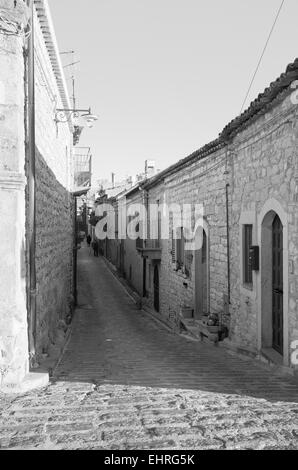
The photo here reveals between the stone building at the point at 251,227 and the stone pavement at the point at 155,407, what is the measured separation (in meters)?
0.78

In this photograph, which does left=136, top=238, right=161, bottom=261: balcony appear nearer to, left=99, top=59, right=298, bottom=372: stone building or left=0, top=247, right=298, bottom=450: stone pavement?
left=99, top=59, right=298, bottom=372: stone building

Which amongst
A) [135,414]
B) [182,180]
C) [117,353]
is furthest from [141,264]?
[135,414]

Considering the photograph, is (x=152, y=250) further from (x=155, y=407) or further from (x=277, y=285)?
(x=155, y=407)

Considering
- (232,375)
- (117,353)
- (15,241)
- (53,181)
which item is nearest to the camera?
(15,241)

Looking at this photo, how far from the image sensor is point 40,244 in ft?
23.2

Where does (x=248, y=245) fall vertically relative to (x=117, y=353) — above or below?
above

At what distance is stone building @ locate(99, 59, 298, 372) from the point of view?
227 inches

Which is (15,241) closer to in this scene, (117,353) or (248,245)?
(117,353)

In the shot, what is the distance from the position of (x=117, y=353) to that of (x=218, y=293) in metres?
2.73

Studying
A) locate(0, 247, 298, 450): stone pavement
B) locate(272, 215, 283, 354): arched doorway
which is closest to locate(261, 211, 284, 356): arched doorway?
locate(272, 215, 283, 354): arched doorway

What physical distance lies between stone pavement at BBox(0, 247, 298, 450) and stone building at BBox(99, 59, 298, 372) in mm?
779

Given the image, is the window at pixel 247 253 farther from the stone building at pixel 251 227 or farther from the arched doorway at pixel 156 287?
the arched doorway at pixel 156 287

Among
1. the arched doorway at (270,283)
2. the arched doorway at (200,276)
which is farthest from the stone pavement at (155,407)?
the arched doorway at (200,276)

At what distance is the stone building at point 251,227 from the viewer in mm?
5766
